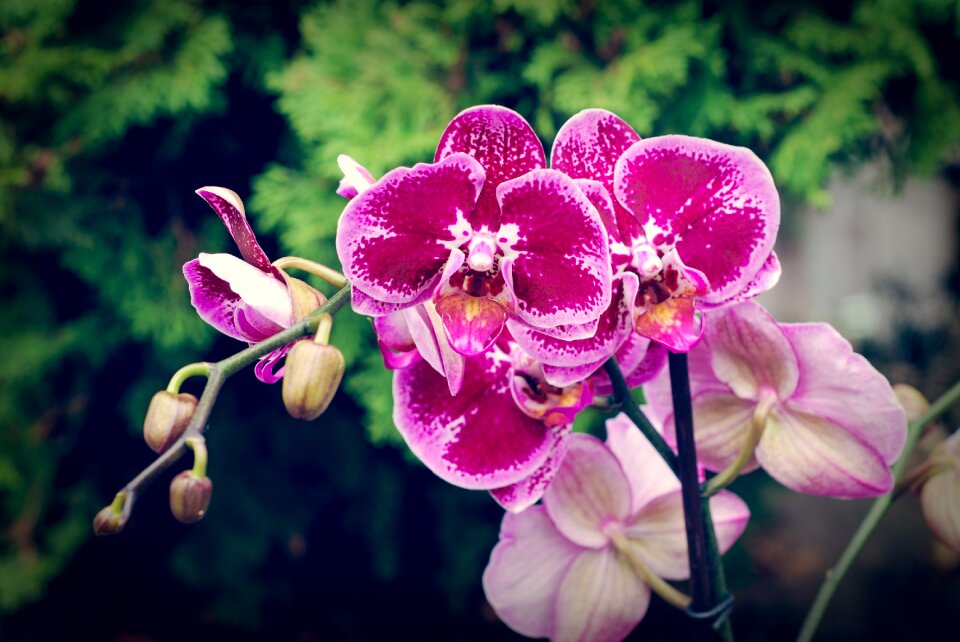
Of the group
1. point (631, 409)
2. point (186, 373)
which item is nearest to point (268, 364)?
point (186, 373)

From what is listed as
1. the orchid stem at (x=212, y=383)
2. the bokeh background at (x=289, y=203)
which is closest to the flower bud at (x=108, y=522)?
A: the orchid stem at (x=212, y=383)

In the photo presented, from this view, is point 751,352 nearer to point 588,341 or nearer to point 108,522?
point 588,341

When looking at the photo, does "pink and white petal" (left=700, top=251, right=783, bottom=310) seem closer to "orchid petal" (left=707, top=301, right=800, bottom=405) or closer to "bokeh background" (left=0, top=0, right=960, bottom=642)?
"orchid petal" (left=707, top=301, right=800, bottom=405)

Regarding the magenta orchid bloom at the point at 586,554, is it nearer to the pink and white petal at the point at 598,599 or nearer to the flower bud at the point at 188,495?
the pink and white petal at the point at 598,599

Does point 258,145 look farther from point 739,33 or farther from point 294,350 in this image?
point 294,350

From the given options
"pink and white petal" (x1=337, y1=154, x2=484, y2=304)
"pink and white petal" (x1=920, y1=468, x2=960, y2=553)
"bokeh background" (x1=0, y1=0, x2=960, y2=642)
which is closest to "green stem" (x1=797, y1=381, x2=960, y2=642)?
"pink and white petal" (x1=920, y1=468, x2=960, y2=553)

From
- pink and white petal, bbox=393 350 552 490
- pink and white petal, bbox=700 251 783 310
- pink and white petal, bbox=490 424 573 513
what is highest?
pink and white petal, bbox=700 251 783 310
